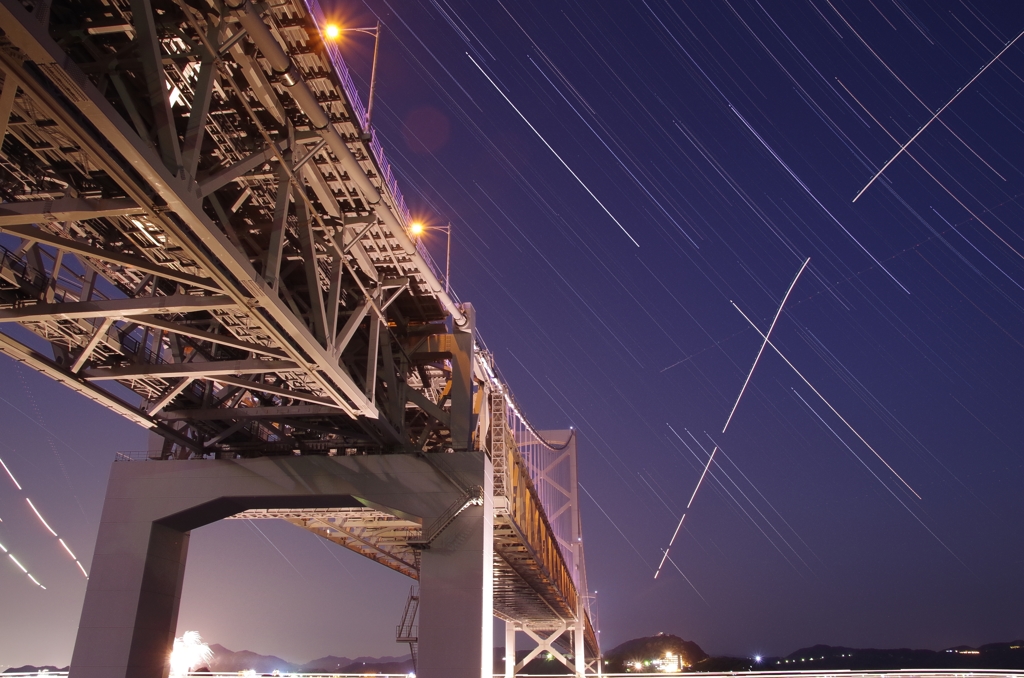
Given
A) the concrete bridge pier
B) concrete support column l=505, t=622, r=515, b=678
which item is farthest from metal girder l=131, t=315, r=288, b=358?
concrete support column l=505, t=622, r=515, b=678

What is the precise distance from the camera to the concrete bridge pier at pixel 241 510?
19.6m

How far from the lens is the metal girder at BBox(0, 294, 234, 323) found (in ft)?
42.9

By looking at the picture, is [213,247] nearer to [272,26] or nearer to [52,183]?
[272,26]

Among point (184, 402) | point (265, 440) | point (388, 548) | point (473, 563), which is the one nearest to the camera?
point (473, 563)

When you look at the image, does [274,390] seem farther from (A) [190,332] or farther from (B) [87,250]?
(B) [87,250]

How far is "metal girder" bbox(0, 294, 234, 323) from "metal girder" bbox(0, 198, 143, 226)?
2.54 m

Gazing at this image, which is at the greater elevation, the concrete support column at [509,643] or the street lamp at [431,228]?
the street lamp at [431,228]

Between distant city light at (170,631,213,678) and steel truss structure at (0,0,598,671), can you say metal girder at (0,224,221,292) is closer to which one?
steel truss structure at (0,0,598,671)

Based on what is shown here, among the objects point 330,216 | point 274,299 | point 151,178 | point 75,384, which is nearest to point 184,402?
point 75,384

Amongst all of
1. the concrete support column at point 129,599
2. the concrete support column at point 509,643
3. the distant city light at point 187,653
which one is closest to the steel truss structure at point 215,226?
the concrete support column at point 129,599

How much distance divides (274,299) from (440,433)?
16799mm

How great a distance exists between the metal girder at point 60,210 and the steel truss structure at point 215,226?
3 cm

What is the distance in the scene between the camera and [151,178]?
966cm

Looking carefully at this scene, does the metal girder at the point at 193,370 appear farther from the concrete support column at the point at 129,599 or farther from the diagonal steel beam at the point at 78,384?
the concrete support column at the point at 129,599
